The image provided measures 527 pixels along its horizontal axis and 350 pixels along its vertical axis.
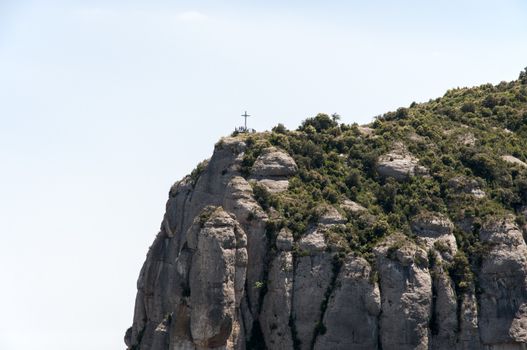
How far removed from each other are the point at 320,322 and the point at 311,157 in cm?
2537

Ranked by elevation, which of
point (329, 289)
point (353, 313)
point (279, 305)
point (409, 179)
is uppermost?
point (409, 179)

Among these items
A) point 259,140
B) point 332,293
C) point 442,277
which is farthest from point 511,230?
point 259,140

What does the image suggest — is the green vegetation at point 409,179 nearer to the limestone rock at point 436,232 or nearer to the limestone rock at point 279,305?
the limestone rock at point 436,232

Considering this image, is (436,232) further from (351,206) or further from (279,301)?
(279,301)

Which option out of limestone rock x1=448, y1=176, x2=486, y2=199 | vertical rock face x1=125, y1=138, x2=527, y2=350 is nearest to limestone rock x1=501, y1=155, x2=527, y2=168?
limestone rock x1=448, y1=176, x2=486, y2=199

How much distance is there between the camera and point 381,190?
14625 cm

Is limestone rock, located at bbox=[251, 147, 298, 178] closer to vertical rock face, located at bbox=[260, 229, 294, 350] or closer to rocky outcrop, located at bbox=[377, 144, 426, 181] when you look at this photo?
rocky outcrop, located at bbox=[377, 144, 426, 181]

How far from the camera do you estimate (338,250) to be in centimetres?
13350

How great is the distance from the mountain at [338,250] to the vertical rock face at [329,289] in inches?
5.4

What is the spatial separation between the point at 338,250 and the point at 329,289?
166 inches

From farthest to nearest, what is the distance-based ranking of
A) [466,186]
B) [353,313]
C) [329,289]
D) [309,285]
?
[466,186]
[309,285]
[329,289]
[353,313]

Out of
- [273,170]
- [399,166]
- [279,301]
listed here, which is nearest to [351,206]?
[273,170]

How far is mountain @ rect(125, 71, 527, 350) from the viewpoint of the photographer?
5128 inches

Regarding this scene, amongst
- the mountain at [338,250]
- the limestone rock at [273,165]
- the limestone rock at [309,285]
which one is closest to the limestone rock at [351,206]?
the mountain at [338,250]
